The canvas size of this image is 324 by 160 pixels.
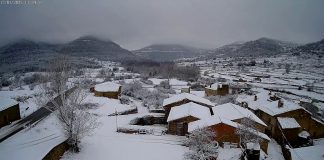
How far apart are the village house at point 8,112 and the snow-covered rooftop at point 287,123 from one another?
3778 cm

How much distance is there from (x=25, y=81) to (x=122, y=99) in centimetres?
4270

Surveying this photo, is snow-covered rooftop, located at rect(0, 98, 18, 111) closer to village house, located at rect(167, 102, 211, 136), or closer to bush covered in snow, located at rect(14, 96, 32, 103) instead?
bush covered in snow, located at rect(14, 96, 32, 103)

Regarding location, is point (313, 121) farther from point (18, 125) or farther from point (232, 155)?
point (18, 125)

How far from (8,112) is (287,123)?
39.1 metres

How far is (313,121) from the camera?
42188 mm

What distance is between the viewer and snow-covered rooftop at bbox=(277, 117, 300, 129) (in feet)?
128

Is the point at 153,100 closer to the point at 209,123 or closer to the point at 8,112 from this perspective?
the point at 209,123

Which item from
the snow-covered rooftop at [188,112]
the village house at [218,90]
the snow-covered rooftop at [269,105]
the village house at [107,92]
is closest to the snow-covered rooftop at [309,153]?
the snow-covered rooftop at [269,105]

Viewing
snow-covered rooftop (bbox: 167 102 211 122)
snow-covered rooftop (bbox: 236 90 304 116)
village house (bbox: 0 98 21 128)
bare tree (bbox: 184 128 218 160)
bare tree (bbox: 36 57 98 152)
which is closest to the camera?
bare tree (bbox: 184 128 218 160)

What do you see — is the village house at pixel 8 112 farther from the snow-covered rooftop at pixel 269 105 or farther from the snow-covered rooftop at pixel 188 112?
the snow-covered rooftop at pixel 269 105

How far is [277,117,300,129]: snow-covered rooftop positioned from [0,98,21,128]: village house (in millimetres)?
37775

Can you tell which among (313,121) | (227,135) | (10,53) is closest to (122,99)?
(227,135)

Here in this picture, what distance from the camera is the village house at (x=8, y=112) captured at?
32.3 meters

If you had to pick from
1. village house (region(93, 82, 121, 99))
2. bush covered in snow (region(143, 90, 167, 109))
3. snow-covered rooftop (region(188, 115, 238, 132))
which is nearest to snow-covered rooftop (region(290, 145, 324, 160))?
snow-covered rooftop (region(188, 115, 238, 132))
